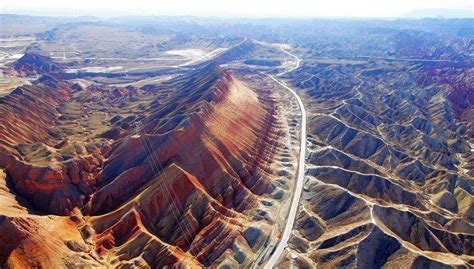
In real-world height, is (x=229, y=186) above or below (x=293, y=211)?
above

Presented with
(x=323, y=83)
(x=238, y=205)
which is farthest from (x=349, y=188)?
(x=323, y=83)

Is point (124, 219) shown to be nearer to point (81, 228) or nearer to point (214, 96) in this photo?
point (81, 228)

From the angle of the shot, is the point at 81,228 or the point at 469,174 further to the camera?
the point at 469,174

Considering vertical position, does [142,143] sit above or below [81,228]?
above

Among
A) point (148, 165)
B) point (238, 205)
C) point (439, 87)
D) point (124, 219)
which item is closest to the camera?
point (124, 219)

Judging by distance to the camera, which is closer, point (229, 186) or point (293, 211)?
point (293, 211)

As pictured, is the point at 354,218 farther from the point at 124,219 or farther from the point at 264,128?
the point at 264,128

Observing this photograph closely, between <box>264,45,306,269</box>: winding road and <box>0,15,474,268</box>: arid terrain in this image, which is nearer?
<box>0,15,474,268</box>: arid terrain

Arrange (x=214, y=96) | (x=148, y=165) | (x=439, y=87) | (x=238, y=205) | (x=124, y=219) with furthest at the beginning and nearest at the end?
(x=439, y=87) < (x=214, y=96) < (x=148, y=165) < (x=238, y=205) < (x=124, y=219)

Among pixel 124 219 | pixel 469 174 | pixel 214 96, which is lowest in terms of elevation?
pixel 469 174

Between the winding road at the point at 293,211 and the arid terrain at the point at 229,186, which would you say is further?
the winding road at the point at 293,211

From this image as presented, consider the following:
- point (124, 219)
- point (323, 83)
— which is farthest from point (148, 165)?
point (323, 83)
